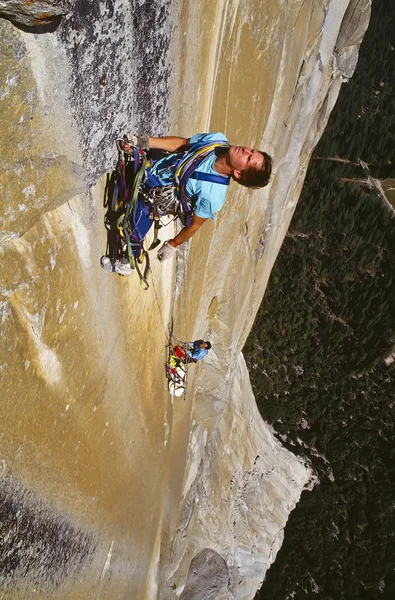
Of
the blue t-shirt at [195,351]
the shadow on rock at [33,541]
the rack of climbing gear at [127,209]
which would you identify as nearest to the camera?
the shadow on rock at [33,541]

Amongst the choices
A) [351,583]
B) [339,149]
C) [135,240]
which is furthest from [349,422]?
[135,240]

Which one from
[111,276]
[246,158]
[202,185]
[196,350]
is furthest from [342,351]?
[246,158]

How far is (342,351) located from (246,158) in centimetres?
1579

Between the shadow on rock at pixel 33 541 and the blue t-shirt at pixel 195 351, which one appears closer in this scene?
the shadow on rock at pixel 33 541

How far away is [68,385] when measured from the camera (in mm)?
3066

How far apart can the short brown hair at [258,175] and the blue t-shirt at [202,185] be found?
0.16 metres

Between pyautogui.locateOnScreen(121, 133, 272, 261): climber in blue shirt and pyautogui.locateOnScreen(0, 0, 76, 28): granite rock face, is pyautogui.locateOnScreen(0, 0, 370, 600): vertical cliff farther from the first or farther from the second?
pyautogui.locateOnScreen(121, 133, 272, 261): climber in blue shirt

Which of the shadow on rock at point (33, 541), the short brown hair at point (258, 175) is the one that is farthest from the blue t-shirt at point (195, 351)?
the short brown hair at point (258, 175)

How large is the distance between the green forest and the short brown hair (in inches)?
516

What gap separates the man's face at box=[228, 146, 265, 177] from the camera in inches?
103

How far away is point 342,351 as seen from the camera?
686 inches

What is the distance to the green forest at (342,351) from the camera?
14.6m

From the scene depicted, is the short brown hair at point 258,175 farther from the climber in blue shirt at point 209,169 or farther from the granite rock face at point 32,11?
the granite rock face at point 32,11

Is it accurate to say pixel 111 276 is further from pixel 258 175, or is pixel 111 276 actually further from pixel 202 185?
pixel 258 175
